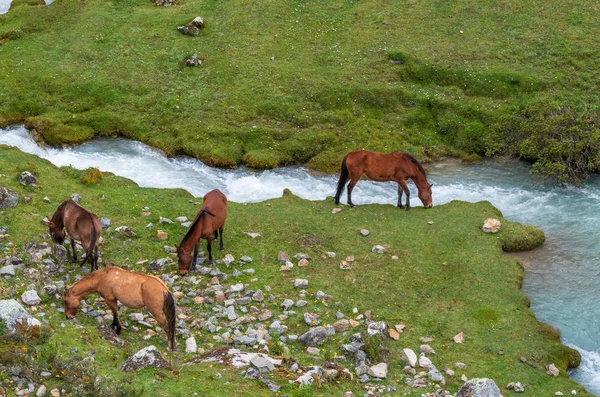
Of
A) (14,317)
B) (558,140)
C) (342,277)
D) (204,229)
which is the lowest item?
(342,277)

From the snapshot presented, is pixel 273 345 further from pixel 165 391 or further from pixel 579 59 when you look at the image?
pixel 579 59

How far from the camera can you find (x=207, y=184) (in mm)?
27906

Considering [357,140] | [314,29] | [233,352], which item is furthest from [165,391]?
[314,29]

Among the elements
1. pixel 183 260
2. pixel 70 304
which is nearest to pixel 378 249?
pixel 183 260

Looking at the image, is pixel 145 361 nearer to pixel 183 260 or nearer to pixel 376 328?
pixel 183 260

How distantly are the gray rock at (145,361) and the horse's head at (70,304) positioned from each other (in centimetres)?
239

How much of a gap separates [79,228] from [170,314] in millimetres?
4983

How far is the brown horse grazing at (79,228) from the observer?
17.5 m

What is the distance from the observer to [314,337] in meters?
15.6

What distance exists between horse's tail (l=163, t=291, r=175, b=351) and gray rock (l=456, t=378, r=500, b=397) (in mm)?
6241

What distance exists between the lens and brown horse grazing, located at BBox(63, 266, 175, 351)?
14.4 metres

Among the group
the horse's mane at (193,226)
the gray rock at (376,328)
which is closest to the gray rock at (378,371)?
the gray rock at (376,328)

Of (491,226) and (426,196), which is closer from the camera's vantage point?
(491,226)

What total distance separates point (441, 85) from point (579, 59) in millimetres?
7509
